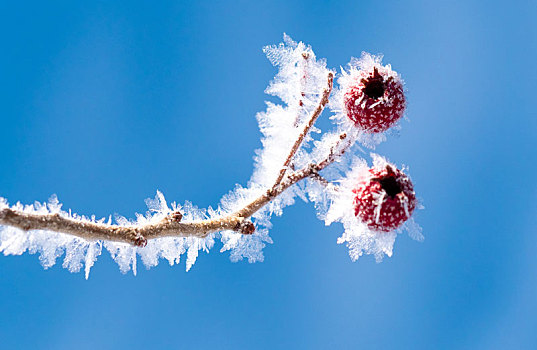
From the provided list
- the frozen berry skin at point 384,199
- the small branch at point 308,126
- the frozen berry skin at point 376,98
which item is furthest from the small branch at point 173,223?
the frozen berry skin at point 384,199

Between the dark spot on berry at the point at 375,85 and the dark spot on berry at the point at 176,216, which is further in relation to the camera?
the dark spot on berry at the point at 375,85

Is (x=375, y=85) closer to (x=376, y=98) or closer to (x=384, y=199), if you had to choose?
(x=376, y=98)

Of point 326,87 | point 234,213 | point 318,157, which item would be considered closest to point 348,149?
point 318,157

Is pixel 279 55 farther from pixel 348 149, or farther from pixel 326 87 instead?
pixel 348 149

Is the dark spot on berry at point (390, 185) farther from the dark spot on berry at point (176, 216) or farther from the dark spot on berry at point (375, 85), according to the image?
the dark spot on berry at point (176, 216)

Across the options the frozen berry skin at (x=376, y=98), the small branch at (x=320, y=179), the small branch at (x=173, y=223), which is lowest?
the small branch at (x=173, y=223)

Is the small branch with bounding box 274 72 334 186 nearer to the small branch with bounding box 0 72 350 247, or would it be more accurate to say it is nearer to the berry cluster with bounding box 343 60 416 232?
the small branch with bounding box 0 72 350 247

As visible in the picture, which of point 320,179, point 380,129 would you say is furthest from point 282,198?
point 380,129
